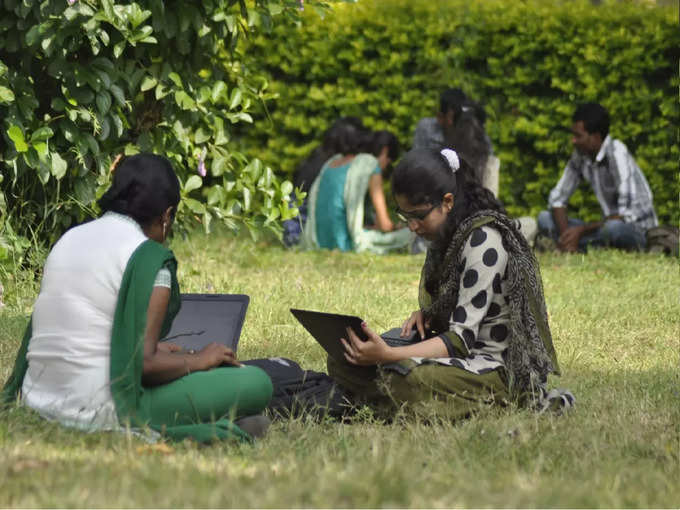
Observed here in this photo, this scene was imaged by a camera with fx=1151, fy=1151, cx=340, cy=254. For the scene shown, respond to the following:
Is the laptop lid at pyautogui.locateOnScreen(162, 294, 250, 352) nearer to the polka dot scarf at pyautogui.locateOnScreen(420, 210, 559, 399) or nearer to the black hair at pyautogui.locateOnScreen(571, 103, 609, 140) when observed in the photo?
the polka dot scarf at pyautogui.locateOnScreen(420, 210, 559, 399)

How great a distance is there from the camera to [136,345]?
12.9ft

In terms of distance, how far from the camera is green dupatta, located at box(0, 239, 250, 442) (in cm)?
394

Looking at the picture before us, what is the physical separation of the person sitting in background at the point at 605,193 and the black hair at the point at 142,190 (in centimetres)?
689

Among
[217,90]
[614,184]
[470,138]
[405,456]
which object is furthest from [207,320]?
[614,184]

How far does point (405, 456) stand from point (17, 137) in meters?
3.50

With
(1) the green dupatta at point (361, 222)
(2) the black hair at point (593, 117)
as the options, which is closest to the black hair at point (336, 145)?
(1) the green dupatta at point (361, 222)

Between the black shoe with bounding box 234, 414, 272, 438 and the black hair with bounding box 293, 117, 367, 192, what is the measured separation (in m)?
6.97

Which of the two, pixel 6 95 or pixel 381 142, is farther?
pixel 381 142

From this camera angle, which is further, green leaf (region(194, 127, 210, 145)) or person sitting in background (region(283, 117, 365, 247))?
person sitting in background (region(283, 117, 365, 247))

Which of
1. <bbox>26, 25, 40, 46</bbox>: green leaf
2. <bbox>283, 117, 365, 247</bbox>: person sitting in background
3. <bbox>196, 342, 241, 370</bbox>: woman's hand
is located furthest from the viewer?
<bbox>283, 117, 365, 247</bbox>: person sitting in background

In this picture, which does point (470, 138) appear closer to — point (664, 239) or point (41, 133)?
point (664, 239)

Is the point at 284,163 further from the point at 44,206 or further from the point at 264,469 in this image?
the point at 264,469

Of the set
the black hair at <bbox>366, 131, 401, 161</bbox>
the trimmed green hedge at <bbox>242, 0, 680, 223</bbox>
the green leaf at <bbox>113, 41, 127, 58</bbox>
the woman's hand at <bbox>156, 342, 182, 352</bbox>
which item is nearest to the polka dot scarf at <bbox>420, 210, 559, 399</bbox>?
the woman's hand at <bbox>156, 342, 182, 352</bbox>

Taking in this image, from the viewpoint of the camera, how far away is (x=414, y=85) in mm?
12547
